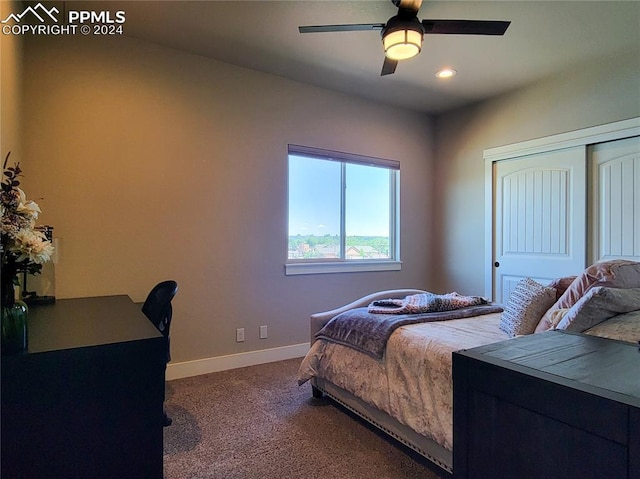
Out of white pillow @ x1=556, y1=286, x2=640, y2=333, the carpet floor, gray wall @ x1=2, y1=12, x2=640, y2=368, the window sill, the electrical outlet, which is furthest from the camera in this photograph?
the window sill

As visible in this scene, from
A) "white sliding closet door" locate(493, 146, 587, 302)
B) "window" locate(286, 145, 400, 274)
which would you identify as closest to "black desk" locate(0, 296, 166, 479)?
"window" locate(286, 145, 400, 274)

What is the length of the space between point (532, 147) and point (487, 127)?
1.93 feet

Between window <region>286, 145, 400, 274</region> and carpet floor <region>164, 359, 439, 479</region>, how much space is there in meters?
1.31

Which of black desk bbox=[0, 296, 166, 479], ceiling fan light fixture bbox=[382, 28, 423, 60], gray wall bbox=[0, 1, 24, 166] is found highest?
ceiling fan light fixture bbox=[382, 28, 423, 60]

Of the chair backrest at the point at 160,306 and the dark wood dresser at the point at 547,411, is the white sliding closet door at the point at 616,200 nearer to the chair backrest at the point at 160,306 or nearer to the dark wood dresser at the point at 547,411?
the dark wood dresser at the point at 547,411

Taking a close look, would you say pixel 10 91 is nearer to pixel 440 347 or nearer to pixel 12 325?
pixel 12 325

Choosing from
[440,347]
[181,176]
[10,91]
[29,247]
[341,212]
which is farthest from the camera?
[341,212]

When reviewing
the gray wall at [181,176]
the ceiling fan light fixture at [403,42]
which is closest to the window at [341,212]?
the gray wall at [181,176]

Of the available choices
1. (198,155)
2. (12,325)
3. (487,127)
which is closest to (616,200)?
(487,127)

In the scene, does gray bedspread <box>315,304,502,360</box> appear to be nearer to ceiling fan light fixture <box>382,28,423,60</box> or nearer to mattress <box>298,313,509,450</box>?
mattress <box>298,313,509,450</box>

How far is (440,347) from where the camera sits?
6.08 feet

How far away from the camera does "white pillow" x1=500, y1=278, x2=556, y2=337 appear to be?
2008 millimetres

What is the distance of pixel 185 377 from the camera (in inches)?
123

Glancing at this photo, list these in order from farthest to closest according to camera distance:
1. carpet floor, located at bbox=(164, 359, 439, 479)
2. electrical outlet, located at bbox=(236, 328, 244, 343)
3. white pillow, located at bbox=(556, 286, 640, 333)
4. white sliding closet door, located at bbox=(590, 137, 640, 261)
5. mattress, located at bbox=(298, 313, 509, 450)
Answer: electrical outlet, located at bbox=(236, 328, 244, 343) < white sliding closet door, located at bbox=(590, 137, 640, 261) < carpet floor, located at bbox=(164, 359, 439, 479) < mattress, located at bbox=(298, 313, 509, 450) < white pillow, located at bbox=(556, 286, 640, 333)
